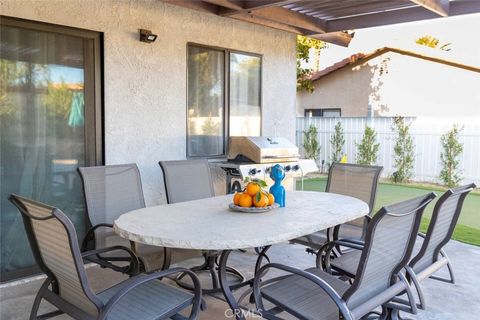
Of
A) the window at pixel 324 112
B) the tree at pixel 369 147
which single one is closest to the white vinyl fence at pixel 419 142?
the tree at pixel 369 147

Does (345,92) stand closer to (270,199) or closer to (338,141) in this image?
(338,141)

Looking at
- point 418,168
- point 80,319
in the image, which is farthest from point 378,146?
point 80,319

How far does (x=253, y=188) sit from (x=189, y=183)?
3.91 feet

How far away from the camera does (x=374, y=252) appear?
2023mm

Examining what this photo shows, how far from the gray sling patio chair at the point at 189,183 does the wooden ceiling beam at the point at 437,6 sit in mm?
2672

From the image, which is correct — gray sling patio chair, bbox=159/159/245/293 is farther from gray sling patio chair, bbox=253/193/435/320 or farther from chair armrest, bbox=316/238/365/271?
gray sling patio chair, bbox=253/193/435/320

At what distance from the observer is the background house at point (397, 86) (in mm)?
10875

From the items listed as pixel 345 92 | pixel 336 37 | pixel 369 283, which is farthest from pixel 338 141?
pixel 369 283

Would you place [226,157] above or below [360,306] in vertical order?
above

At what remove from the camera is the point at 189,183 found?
4031mm

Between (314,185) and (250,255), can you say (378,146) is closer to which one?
(314,185)

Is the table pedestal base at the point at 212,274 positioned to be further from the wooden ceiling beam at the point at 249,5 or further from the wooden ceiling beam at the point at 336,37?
the wooden ceiling beam at the point at 336,37

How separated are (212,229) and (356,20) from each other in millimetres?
4027

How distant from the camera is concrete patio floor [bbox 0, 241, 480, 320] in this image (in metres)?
3.08
